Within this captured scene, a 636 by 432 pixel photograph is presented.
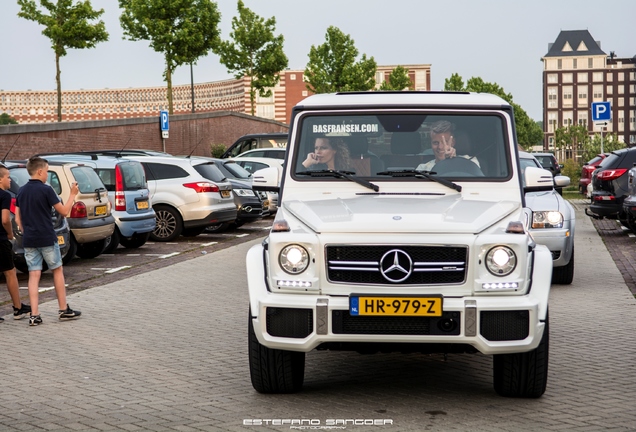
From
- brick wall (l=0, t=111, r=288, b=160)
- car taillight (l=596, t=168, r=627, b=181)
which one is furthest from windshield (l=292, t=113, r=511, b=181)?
brick wall (l=0, t=111, r=288, b=160)

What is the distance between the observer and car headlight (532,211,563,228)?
12391mm

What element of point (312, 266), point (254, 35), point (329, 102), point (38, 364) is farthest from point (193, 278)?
point (254, 35)

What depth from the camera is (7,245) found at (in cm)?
1041

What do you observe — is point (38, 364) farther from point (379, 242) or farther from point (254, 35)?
point (254, 35)

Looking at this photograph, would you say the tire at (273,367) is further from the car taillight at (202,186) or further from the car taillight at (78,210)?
the car taillight at (202,186)

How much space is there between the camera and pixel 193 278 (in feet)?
47.2

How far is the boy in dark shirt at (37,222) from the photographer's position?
397 inches

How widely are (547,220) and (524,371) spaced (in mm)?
6338

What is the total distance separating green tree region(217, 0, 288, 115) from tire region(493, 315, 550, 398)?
52.7 m

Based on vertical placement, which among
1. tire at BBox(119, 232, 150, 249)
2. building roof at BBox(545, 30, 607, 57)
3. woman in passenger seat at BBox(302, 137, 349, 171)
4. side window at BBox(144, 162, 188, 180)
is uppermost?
building roof at BBox(545, 30, 607, 57)

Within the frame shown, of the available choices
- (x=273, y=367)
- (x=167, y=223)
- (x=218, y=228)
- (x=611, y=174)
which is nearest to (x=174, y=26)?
(x=218, y=228)

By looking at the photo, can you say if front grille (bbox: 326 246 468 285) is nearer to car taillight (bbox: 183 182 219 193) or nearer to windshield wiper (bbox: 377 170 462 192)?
windshield wiper (bbox: 377 170 462 192)

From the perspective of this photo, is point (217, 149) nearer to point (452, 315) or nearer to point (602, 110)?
point (602, 110)

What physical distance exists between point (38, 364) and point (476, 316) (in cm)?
382
